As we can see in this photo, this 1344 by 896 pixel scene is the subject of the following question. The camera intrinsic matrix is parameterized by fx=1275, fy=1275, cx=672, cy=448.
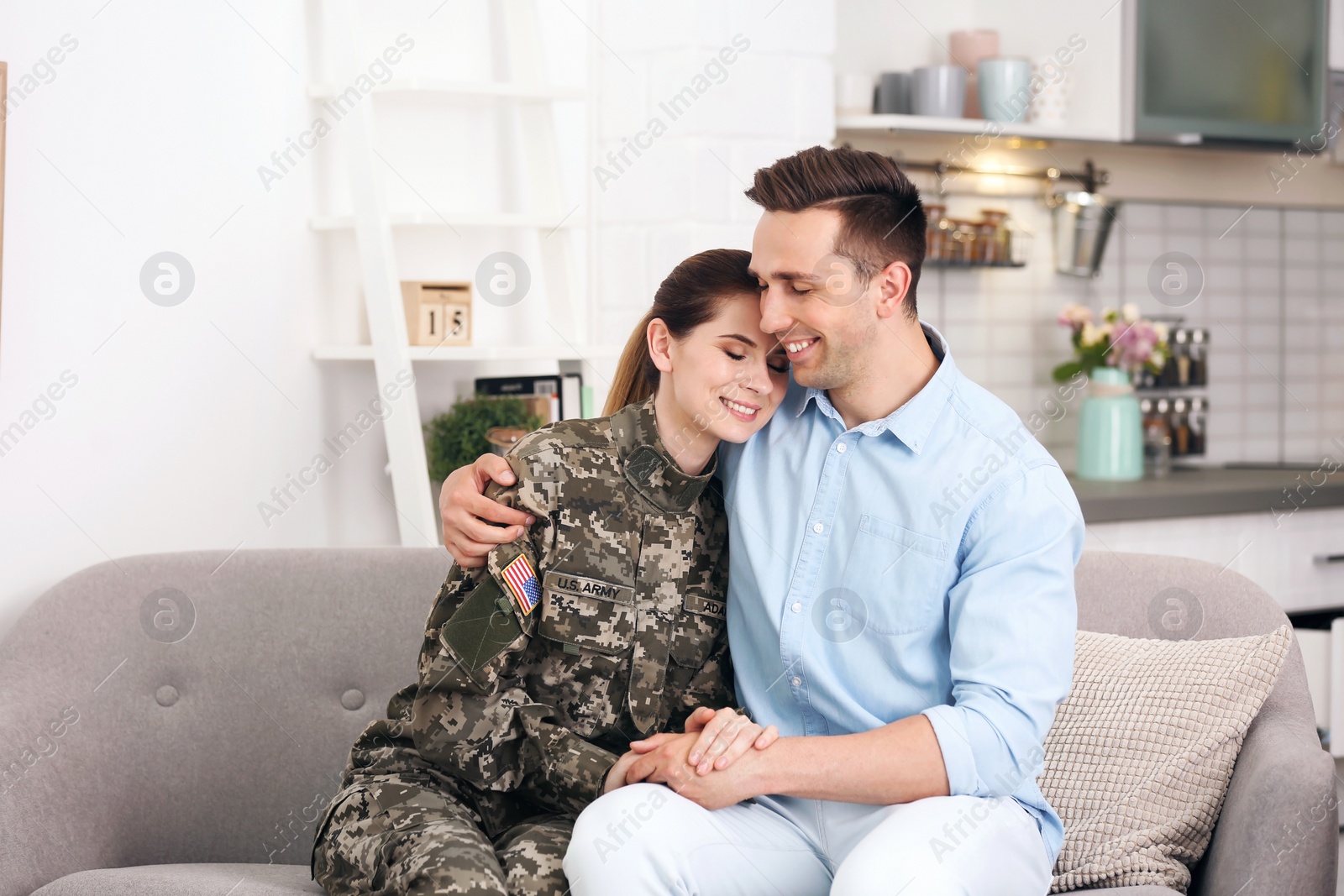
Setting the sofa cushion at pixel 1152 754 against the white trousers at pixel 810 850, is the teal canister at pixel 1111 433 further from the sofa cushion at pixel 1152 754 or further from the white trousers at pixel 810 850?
the white trousers at pixel 810 850

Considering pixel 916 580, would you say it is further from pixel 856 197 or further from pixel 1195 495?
pixel 1195 495

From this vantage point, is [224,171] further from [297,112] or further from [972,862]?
[972,862]

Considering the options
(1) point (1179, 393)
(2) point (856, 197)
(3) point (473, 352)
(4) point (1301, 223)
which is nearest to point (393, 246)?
(3) point (473, 352)

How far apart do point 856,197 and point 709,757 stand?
699 millimetres

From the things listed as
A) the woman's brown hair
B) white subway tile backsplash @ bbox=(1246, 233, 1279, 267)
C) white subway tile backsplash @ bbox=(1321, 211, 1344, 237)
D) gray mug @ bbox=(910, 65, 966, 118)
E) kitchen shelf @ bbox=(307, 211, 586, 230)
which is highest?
gray mug @ bbox=(910, 65, 966, 118)

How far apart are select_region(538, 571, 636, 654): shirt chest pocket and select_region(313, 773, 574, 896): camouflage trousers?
0.74 feet

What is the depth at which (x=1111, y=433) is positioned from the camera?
11.1ft

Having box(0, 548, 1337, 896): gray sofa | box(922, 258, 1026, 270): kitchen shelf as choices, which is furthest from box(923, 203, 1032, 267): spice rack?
box(0, 548, 1337, 896): gray sofa

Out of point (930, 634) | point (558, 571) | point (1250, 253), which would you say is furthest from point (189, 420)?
point (1250, 253)

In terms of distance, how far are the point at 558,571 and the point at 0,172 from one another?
113cm

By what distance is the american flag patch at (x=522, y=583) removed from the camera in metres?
1.57

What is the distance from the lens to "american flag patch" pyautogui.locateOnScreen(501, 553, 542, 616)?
5.16 ft

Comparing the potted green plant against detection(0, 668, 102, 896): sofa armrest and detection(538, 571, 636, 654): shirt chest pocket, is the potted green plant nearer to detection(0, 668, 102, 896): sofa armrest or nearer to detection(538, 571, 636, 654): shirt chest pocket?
detection(0, 668, 102, 896): sofa armrest

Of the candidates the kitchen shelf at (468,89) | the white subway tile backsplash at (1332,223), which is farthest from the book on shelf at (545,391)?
the white subway tile backsplash at (1332,223)
